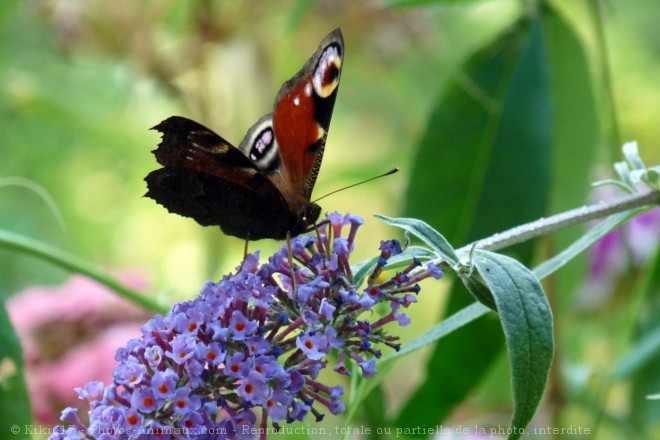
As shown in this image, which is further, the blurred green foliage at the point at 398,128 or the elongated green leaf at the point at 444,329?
the blurred green foliage at the point at 398,128

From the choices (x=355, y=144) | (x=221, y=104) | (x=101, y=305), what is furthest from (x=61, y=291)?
(x=355, y=144)

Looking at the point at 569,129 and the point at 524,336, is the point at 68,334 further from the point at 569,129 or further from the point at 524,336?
the point at 524,336

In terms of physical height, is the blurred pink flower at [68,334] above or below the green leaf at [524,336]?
above

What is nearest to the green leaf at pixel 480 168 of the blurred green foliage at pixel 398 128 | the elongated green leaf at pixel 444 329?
the blurred green foliage at pixel 398 128

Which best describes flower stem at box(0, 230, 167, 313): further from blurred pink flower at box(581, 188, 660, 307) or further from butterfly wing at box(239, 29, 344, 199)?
blurred pink flower at box(581, 188, 660, 307)

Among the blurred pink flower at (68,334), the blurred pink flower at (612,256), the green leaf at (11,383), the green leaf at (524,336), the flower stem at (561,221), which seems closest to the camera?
the green leaf at (524,336)

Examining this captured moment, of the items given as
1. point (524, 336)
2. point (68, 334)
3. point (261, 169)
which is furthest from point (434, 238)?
point (68, 334)

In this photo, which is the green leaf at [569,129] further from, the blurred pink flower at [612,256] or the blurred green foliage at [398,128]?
the blurred pink flower at [612,256]

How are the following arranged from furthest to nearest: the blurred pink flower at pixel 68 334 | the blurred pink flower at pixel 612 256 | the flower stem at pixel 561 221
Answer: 1. the blurred pink flower at pixel 612 256
2. the blurred pink flower at pixel 68 334
3. the flower stem at pixel 561 221
